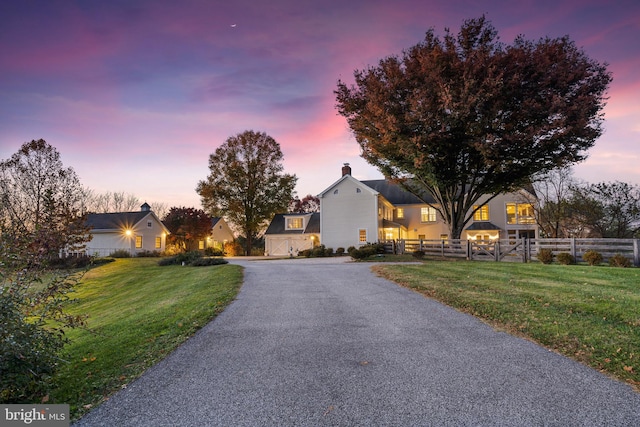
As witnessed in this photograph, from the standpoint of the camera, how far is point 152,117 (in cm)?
1875

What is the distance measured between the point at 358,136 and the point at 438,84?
6125 mm

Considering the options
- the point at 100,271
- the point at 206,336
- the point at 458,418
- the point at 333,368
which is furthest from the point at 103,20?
the point at 100,271

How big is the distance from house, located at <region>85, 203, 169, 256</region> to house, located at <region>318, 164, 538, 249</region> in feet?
63.9

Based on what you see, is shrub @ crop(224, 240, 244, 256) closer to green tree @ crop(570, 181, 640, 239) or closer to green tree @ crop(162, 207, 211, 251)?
green tree @ crop(162, 207, 211, 251)

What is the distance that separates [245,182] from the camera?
137 ft

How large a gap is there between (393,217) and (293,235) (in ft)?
37.7

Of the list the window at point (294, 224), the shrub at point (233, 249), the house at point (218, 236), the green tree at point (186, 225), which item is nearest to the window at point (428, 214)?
the window at point (294, 224)

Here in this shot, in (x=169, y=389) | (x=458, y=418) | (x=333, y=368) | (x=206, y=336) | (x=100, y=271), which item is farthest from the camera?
(x=100, y=271)

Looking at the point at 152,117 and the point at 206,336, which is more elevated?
the point at 152,117

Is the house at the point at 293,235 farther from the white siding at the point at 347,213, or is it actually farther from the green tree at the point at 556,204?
the green tree at the point at 556,204

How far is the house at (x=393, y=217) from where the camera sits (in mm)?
31562

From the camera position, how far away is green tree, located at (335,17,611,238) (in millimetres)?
17234

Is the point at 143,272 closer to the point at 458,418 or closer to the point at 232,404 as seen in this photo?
the point at 232,404

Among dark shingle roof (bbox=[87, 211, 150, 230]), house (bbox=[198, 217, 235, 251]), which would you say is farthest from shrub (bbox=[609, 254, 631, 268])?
dark shingle roof (bbox=[87, 211, 150, 230])
